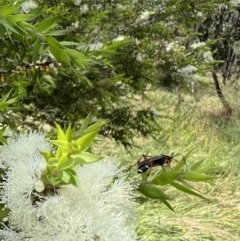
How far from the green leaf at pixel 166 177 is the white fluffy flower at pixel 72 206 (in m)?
Result: 0.04

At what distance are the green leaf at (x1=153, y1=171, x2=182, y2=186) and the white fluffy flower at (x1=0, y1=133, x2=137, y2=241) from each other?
36 millimetres

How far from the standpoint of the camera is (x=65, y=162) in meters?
0.59

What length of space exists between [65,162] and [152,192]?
149 mm

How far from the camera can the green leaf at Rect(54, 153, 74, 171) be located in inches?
23.1

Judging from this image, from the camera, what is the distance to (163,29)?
3.21 m

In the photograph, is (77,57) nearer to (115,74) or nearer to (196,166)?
(196,166)

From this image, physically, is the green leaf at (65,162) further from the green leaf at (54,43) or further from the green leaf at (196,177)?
the green leaf at (54,43)

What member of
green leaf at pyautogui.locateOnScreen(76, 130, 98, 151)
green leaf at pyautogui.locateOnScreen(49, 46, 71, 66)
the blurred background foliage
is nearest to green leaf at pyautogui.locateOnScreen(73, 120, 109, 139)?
green leaf at pyautogui.locateOnScreen(76, 130, 98, 151)

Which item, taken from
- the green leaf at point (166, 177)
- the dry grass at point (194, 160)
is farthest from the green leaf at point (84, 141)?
the dry grass at point (194, 160)

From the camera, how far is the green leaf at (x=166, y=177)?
684mm

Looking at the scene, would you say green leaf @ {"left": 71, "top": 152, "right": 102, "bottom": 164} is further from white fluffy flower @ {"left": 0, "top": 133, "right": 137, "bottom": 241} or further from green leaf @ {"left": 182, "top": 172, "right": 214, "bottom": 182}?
green leaf @ {"left": 182, "top": 172, "right": 214, "bottom": 182}

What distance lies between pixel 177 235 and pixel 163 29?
5.06 ft

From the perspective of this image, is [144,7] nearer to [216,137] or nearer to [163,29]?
[163,29]

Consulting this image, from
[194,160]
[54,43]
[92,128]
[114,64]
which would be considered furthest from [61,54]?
[114,64]
